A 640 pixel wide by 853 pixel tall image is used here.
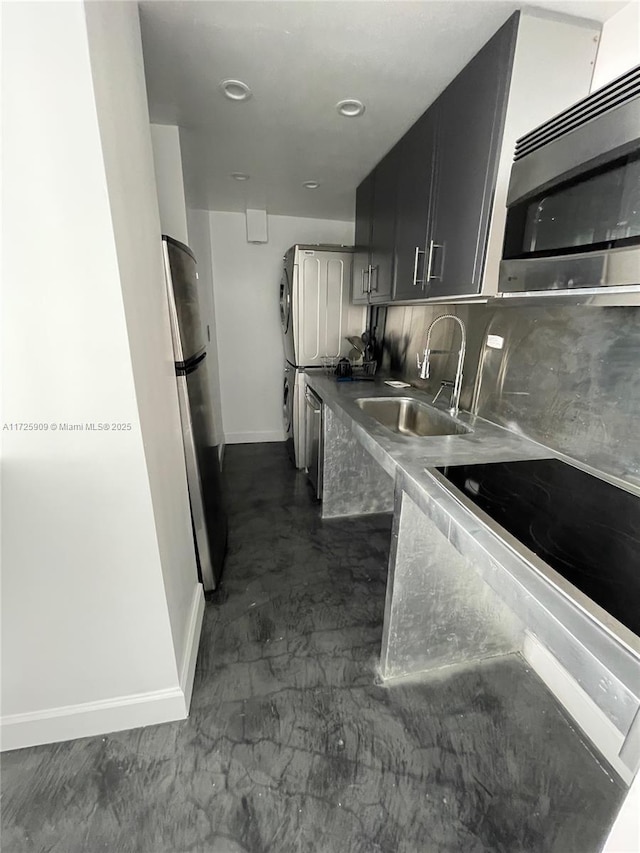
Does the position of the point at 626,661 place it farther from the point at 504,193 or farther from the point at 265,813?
the point at 504,193

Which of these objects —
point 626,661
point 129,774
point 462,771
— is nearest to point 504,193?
point 626,661

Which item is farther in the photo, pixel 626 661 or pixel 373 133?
pixel 373 133

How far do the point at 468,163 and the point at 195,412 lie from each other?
146 centimetres

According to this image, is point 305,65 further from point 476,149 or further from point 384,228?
point 384,228

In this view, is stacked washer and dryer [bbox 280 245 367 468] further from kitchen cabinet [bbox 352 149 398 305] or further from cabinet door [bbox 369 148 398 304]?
cabinet door [bbox 369 148 398 304]

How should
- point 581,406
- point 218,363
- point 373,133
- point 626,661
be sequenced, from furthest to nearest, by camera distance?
1. point 218,363
2. point 373,133
3. point 581,406
4. point 626,661

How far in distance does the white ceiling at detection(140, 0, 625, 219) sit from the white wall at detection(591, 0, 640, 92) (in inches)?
1.6

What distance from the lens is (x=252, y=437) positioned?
4.07 metres

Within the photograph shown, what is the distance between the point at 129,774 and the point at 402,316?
277 centimetres

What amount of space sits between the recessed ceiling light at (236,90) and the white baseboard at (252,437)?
2.92m

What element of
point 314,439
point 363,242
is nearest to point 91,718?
point 314,439

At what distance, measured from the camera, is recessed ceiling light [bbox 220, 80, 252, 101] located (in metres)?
1.48

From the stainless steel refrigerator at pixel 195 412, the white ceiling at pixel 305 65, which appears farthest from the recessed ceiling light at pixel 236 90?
the stainless steel refrigerator at pixel 195 412

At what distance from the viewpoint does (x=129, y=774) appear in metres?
1.14
